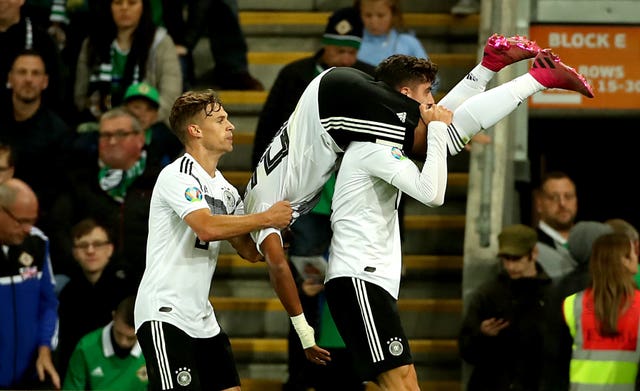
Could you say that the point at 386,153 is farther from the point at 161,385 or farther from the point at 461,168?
the point at 461,168

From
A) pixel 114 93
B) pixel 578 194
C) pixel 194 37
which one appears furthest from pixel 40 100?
pixel 578 194

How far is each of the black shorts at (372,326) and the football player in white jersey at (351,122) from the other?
0.25 m

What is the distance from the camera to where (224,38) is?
1109 centimetres

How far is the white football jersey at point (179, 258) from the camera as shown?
6.60 metres

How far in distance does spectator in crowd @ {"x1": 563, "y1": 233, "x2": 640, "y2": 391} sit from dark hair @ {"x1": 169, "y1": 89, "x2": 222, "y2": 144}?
2.75 meters

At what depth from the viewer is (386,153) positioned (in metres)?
6.68

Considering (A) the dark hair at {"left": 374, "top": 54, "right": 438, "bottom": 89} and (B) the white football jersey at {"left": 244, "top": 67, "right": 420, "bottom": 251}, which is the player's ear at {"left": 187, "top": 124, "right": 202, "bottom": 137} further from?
(A) the dark hair at {"left": 374, "top": 54, "right": 438, "bottom": 89}

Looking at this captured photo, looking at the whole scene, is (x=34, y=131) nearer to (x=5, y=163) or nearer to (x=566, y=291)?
(x=5, y=163)

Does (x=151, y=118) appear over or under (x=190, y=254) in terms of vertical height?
over

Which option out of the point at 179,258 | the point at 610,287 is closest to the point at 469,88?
the point at 179,258

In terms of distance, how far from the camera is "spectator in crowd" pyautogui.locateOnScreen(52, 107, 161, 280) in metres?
9.73

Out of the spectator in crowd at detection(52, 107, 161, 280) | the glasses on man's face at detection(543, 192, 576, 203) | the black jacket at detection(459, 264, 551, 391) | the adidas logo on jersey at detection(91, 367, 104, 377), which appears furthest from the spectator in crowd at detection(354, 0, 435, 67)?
the adidas logo on jersey at detection(91, 367, 104, 377)

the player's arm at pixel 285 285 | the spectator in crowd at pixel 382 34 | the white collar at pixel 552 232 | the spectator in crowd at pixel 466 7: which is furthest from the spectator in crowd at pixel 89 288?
the spectator in crowd at pixel 466 7

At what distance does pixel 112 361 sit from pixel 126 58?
2625 millimetres
